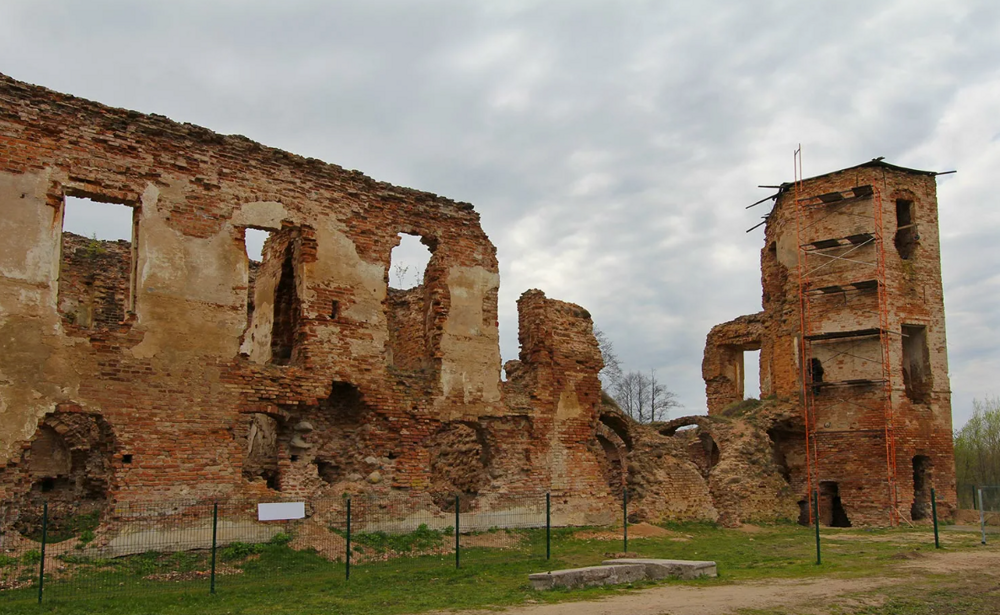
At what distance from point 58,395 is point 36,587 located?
2.72m

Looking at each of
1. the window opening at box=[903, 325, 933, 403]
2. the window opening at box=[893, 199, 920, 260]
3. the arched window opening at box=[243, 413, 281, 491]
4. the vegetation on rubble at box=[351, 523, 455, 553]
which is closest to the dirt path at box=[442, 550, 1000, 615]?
the vegetation on rubble at box=[351, 523, 455, 553]

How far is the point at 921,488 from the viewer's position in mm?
21250

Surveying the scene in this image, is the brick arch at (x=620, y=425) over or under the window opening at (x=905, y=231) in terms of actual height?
under

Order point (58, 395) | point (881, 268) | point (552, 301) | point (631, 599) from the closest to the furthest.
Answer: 1. point (631, 599)
2. point (58, 395)
3. point (552, 301)
4. point (881, 268)

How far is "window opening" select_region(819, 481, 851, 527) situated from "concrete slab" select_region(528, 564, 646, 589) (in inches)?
494

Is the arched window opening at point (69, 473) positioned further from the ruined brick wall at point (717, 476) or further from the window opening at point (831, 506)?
the window opening at point (831, 506)

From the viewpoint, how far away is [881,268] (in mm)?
21234

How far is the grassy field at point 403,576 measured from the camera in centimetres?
900

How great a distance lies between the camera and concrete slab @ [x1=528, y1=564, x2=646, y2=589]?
997 cm

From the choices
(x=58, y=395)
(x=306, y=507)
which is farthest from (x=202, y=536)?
(x=58, y=395)

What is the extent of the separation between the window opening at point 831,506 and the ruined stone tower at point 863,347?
0.14 feet

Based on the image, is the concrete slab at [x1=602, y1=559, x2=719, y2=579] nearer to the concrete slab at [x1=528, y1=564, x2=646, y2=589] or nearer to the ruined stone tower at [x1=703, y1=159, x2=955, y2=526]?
the concrete slab at [x1=528, y1=564, x2=646, y2=589]

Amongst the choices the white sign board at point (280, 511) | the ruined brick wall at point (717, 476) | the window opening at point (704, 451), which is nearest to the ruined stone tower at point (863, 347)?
the ruined brick wall at point (717, 476)

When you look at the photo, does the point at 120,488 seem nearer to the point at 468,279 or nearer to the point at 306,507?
the point at 306,507
